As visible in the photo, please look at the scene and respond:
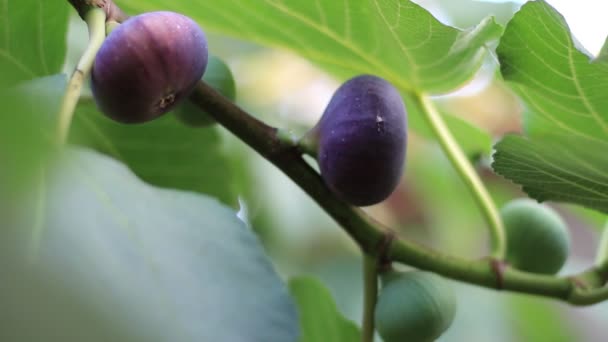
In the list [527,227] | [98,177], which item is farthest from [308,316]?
[98,177]

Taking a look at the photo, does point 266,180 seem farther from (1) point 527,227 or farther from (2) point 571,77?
(2) point 571,77

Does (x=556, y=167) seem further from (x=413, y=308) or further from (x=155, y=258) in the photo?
(x=155, y=258)

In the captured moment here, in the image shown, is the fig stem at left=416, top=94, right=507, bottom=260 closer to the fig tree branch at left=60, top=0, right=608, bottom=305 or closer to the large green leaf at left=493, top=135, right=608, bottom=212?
the fig tree branch at left=60, top=0, right=608, bottom=305

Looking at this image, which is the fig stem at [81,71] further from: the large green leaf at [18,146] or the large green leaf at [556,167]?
the large green leaf at [556,167]

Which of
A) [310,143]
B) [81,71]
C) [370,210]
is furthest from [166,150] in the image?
[370,210]

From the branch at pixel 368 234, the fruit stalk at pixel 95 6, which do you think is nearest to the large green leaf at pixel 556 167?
the branch at pixel 368 234

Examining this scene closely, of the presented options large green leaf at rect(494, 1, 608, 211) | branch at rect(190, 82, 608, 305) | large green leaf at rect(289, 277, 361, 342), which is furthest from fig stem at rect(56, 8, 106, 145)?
large green leaf at rect(289, 277, 361, 342)
